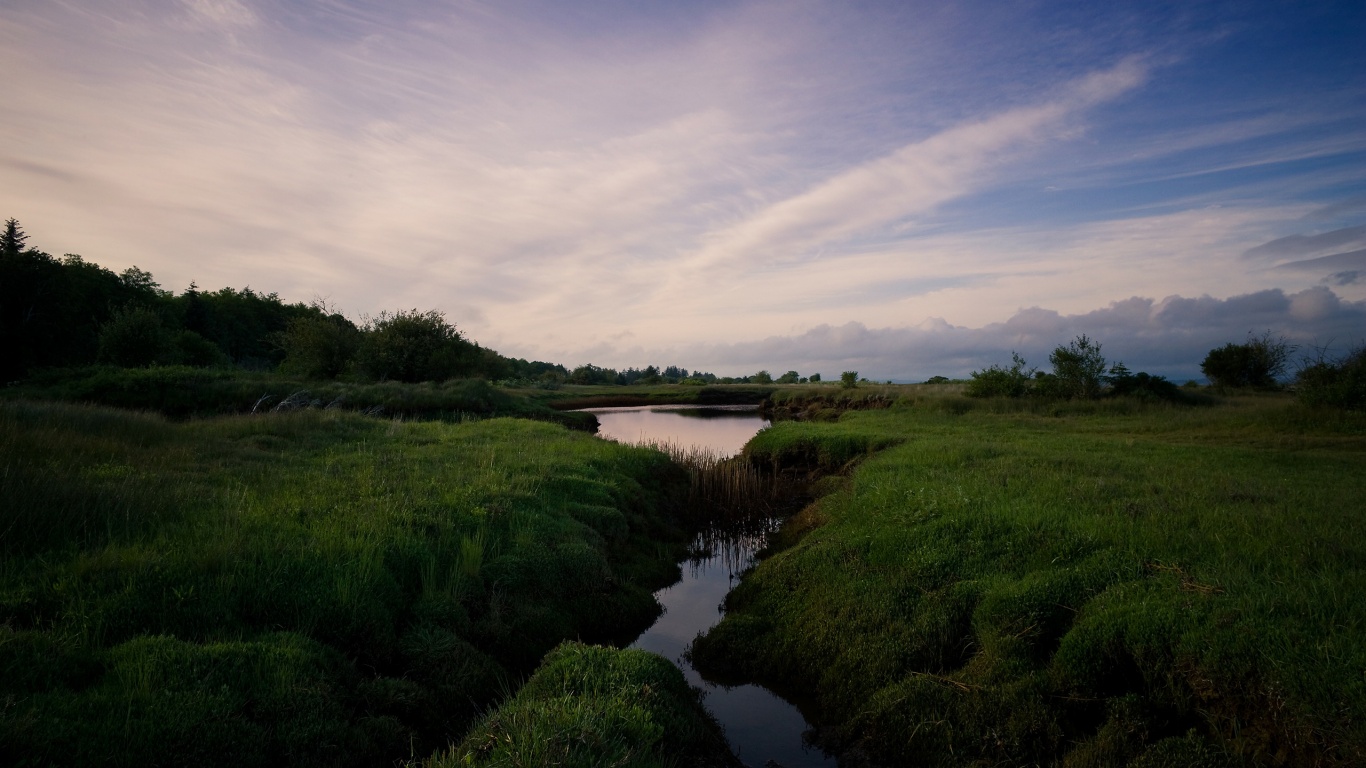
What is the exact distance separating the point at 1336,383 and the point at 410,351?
38154 millimetres

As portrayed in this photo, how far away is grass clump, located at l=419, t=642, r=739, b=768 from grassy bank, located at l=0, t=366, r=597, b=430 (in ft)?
Result: 63.0

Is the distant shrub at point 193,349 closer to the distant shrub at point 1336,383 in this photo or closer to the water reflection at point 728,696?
the water reflection at point 728,696

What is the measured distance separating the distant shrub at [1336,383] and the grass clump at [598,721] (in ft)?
69.4

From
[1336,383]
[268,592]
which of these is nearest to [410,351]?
[268,592]

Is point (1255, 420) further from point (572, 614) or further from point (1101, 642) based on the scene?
point (572, 614)

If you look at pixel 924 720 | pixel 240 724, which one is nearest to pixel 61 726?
pixel 240 724

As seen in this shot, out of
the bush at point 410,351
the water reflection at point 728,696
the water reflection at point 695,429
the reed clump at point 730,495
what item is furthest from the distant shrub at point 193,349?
the water reflection at point 728,696

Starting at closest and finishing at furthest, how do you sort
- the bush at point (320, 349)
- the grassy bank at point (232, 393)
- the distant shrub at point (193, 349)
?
1. the grassy bank at point (232, 393)
2. the bush at point (320, 349)
3. the distant shrub at point (193, 349)

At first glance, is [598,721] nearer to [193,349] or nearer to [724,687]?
[724,687]

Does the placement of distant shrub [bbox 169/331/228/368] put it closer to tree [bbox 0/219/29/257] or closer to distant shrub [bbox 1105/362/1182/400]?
tree [bbox 0/219/29/257]

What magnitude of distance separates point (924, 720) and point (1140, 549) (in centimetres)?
354

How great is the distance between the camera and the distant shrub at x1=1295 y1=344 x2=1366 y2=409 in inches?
661

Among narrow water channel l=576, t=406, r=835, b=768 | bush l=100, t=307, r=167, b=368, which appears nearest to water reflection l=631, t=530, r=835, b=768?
narrow water channel l=576, t=406, r=835, b=768

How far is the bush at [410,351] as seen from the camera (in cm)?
3409
